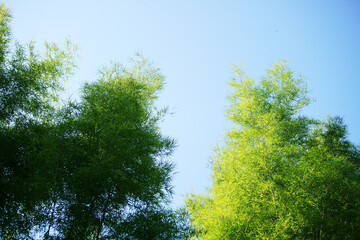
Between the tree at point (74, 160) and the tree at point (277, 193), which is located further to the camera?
the tree at point (277, 193)

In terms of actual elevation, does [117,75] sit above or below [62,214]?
above

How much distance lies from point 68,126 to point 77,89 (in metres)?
1.41

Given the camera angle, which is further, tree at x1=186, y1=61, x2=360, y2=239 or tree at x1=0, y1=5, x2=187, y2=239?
tree at x1=186, y1=61, x2=360, y2=239

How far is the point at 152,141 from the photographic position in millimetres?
5172

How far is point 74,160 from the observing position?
4570 mm

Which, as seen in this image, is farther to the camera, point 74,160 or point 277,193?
point 277,193

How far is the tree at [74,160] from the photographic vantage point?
4.22 metres

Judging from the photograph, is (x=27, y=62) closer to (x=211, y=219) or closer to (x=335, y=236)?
(x=211, y=219)

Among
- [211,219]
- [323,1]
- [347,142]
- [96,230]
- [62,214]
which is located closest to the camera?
[62,214]

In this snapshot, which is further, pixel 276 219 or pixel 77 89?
pixel 77 89

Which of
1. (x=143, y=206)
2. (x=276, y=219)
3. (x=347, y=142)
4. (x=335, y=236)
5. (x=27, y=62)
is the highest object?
(x=27, y=62)

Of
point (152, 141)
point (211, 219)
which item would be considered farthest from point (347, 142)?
point (152, 141)

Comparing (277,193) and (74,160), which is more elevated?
(74,160)

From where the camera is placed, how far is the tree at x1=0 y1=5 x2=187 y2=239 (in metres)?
4.22
